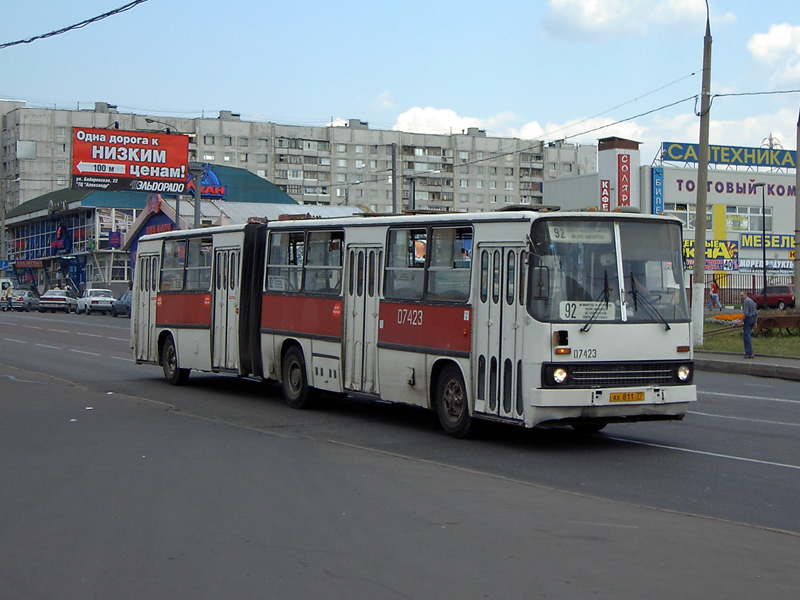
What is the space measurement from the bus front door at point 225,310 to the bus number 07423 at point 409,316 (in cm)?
486

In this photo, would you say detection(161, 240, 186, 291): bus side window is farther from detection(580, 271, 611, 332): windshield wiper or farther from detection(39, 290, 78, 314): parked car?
detection(39, 290, 78, 314): parked car

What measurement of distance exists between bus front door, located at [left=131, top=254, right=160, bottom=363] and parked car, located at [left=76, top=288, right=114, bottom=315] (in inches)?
1751

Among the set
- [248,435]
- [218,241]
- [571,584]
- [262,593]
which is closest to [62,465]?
[248,435]

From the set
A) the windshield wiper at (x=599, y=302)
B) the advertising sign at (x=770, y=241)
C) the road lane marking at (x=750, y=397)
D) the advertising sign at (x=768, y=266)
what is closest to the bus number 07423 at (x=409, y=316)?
the windshield wiper at (x=599, y=302)

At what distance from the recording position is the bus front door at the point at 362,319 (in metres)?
14.2

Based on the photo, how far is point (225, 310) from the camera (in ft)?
59.1

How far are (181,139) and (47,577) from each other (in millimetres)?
51429

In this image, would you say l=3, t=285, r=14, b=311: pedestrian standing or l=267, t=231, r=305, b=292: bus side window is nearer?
l=267, t=231, r=305, b=292: bus side window

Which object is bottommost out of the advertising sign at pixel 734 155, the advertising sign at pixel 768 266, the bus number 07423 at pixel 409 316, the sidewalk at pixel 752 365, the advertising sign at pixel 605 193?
the sidewalk at pixel 752 365

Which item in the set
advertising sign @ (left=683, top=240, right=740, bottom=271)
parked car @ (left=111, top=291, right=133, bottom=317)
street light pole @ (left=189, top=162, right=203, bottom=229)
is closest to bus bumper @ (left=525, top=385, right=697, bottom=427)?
street light pole @ (left=189, top=162, right=203, bottom=229)

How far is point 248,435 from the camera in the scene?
39.5 feet

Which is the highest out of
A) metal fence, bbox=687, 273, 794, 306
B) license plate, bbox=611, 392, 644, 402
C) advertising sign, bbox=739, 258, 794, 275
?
advertising sign, bbox=739, 258, 794, 275

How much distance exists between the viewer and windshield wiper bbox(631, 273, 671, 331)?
11703mm

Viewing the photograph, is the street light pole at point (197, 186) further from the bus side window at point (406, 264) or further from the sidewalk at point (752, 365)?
the bus side window at point (406, 264)
